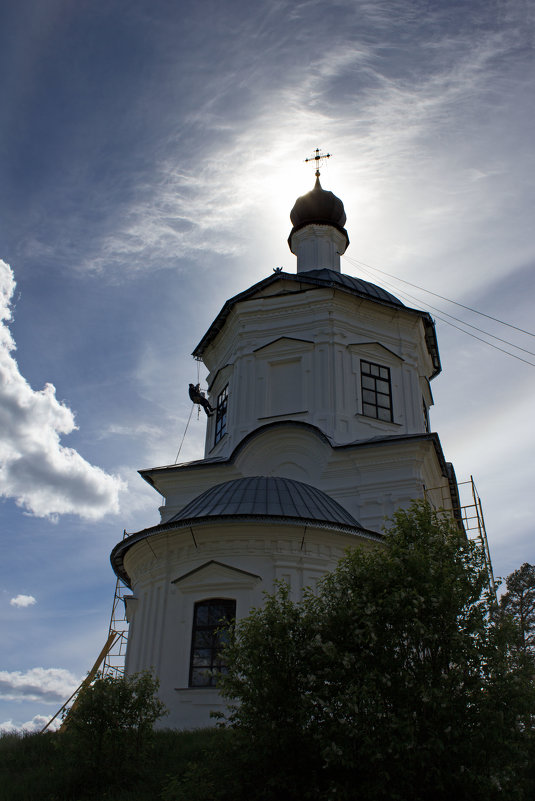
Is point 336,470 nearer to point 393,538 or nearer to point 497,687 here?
point 393,538

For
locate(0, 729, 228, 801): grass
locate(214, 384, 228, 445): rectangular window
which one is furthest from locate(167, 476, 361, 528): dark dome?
locate(214, 384, 228, 445): rectangular window

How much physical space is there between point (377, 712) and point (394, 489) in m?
9.88

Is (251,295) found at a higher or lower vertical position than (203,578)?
higher

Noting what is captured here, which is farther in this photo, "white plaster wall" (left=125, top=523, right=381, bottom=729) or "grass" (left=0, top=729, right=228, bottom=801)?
"white plaster wall" (left=125, top=523, right=381, bottom=729)

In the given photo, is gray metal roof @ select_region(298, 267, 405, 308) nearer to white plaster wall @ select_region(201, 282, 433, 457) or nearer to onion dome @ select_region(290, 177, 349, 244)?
white plaster wall @ select_region(201, 282, 433, 457)

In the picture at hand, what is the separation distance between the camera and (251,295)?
21625mm

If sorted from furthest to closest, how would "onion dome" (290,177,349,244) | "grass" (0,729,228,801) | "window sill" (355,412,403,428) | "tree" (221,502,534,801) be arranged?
"onion dome" (290,177,349,244) → "window sill" (355,412,403,428) → "grass" (0,729,228,801) → "tree" (221,502,534,801)

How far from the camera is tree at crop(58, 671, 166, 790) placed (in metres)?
9.12

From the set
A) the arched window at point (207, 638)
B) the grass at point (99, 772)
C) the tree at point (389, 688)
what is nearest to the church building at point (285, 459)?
the arched window at point (207, 638)

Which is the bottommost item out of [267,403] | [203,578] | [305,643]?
[305,643]

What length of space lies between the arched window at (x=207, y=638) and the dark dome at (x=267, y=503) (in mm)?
1625

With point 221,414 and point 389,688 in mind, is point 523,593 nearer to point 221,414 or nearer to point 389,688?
point 221,414

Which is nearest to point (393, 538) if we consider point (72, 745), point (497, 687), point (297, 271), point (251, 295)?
point (497, 687)

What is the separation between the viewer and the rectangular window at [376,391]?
19609 millimetres
